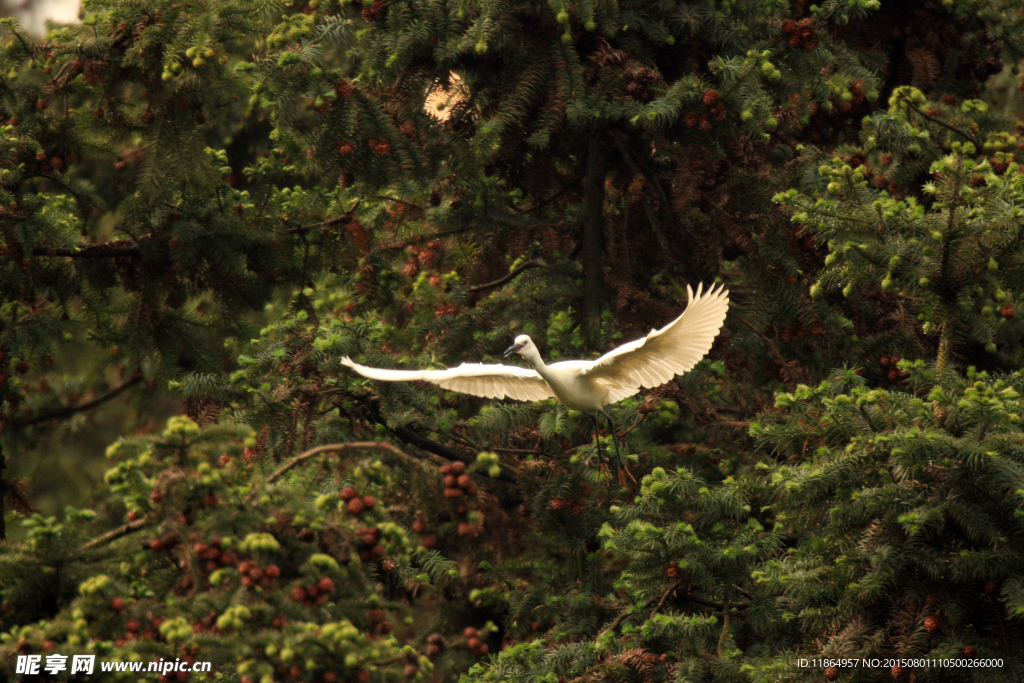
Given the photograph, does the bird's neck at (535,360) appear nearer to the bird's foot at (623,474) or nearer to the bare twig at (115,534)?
the bird's foot at (623,474)

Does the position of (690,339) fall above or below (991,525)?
above

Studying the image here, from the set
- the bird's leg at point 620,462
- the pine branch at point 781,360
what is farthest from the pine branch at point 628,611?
the pine branch at point 781,360

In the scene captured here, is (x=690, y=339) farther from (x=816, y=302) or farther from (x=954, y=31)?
(x=954, y=31)

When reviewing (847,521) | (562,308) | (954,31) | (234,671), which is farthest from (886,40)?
(234,671)

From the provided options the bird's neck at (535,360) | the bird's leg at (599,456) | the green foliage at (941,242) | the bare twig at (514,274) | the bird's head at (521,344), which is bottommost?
the bird's leg at (599,456)

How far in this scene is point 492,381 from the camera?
5.11 meters

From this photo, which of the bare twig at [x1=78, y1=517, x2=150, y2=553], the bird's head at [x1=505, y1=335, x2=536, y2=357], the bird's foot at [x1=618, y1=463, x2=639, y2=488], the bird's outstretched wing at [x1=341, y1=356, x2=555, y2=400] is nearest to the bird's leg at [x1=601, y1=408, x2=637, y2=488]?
the bird's foot at [x1=618, y1=463, x2=639, y2=488]

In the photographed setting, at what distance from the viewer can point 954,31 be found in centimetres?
643

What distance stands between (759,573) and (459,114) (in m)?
3.19

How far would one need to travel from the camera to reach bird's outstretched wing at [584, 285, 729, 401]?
14.2 ft

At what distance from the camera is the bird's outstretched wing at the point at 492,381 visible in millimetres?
4754

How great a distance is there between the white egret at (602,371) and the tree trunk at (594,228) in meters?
0.81

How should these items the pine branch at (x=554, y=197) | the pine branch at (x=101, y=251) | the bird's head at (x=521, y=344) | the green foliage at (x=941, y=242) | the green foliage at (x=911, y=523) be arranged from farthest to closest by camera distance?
1. the pine branch at (x=554, y=197)
2. the pine branch at (x=101, y=251)
3. the bird's head at (x=521, y=344)
4. the green foliage at (x=941, y=242)
5. the green foliage at (x=911, y=523)

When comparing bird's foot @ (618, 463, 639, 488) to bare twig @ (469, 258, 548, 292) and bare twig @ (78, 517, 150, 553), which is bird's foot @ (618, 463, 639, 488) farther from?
bare twig @ (78, 517, 150, 553)
